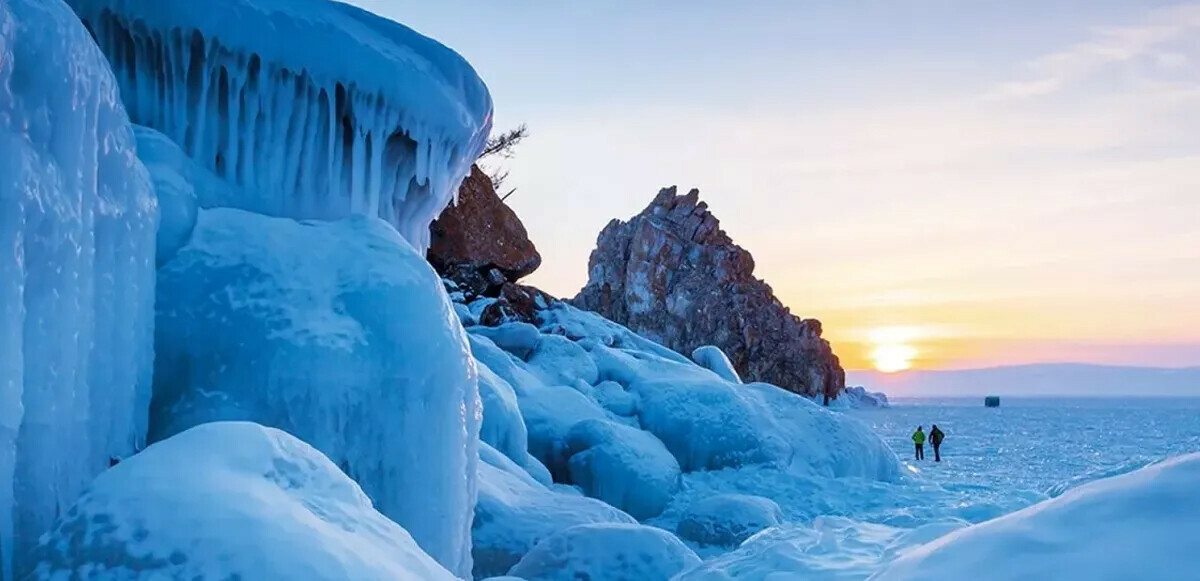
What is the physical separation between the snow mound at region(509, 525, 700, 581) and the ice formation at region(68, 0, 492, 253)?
10.4 feet

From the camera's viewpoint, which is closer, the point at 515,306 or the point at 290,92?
the point at 290,92

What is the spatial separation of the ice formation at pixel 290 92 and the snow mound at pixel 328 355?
850mm

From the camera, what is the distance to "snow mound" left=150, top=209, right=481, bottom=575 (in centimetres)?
602

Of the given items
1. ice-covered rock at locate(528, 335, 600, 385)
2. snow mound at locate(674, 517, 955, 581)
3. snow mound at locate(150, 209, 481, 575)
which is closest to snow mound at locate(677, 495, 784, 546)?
snow mound at locate(674, 517, 955, 581)

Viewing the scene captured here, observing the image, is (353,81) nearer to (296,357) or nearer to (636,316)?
(296,357)

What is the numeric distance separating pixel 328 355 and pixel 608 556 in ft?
9.32

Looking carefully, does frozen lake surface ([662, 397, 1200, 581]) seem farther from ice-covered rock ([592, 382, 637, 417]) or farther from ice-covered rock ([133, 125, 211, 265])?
ice-covered rock ([133, 125, 211, 265])

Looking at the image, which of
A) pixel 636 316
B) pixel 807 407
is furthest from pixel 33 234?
pixel 636 316

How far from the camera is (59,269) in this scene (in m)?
4.25

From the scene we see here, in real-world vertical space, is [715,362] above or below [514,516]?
above

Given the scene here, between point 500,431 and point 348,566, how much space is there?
9196 mm

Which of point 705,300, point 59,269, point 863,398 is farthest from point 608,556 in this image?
point 863,398

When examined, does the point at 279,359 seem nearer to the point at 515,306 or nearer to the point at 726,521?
the point at 726,521

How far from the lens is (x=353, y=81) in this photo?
7.60 meters
